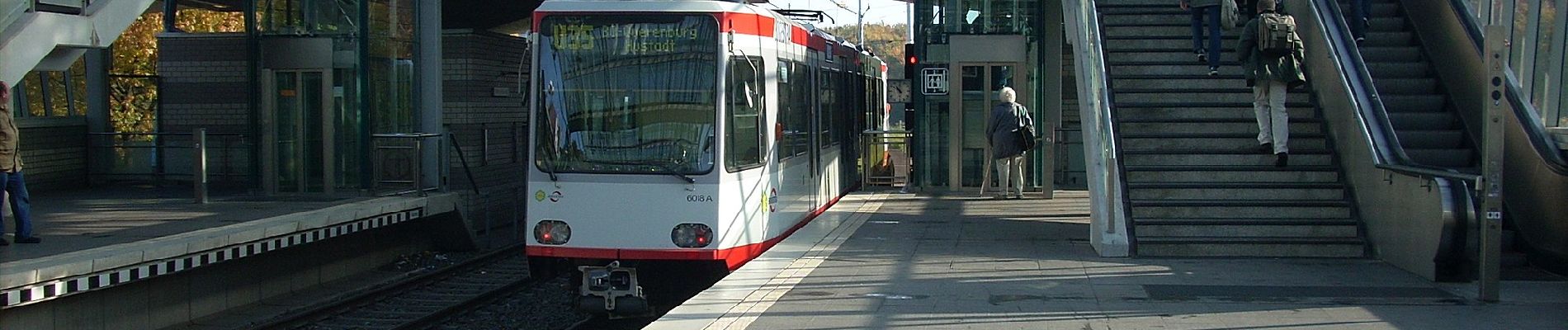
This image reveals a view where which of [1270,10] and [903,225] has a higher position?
[1270,10]

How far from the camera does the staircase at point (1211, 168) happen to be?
37.9 feet

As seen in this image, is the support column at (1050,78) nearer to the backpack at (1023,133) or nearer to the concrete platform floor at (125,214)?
the backpack at (1023,133)

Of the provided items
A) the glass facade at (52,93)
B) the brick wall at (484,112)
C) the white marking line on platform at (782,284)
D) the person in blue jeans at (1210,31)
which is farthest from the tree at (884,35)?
the white marking line on platform at (782,284)

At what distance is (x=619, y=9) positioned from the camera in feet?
37.2

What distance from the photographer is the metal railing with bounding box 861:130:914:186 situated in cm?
2028

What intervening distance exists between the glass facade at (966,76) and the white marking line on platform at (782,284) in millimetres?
4506

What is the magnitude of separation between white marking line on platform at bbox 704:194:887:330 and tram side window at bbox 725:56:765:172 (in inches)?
35.8

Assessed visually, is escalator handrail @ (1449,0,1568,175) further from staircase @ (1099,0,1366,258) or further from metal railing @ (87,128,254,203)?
metal railing @ (87,128,254,203)

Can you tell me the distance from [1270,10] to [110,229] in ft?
35.8

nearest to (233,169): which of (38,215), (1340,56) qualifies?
(38,215)

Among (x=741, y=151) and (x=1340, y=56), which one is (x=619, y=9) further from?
(x=1340, y=56)

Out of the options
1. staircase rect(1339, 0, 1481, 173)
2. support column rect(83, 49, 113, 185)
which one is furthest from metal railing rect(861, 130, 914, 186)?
support column rect(83, 49, 113, 185)

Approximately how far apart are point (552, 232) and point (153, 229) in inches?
196

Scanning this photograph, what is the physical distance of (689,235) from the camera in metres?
11.1
